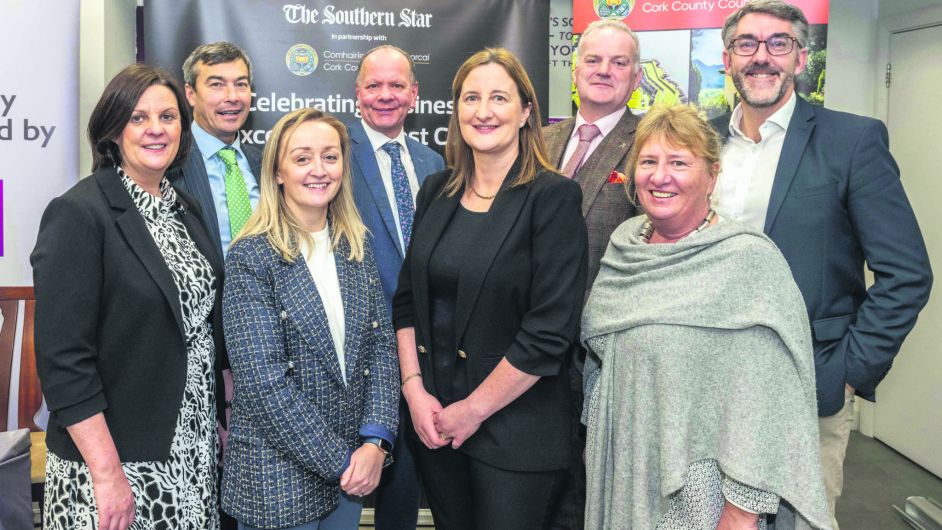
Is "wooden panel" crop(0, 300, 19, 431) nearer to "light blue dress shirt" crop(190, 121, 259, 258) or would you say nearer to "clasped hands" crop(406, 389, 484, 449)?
"light blue dress shirt" crop(190, 121, 259, 258)

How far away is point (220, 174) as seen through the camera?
264 cm

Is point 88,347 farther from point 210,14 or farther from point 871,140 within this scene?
point 210,14

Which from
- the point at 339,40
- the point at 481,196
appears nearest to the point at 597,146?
the point at 481,196

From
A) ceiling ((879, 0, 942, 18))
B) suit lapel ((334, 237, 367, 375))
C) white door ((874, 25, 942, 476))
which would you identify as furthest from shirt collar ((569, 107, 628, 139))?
ceiling ((879, 0, 942, 18))

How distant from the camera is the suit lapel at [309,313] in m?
1.92

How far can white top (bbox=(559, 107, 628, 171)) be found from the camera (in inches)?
104

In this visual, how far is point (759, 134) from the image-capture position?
234 centimetres

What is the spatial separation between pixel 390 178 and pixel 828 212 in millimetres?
1428

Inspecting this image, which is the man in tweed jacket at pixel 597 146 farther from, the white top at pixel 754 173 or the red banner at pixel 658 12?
the red banner at pixel 658 12

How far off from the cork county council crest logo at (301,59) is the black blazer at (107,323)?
1956 mm

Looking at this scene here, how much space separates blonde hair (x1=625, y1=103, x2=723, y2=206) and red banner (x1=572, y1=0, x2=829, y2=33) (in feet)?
6.17

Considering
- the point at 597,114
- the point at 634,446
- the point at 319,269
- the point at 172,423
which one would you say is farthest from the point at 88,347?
the point at 597,114

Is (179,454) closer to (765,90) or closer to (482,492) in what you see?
(482,492)

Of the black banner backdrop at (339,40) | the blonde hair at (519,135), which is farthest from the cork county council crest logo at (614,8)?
the blonde hair at (519,135)
